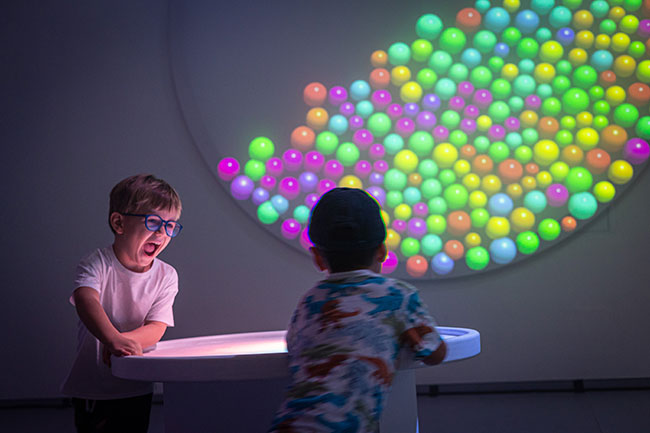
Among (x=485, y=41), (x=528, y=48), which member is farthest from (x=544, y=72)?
(x=485, y=41)

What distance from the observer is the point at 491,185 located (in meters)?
1.93

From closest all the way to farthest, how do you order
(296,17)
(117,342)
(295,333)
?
1. (295,333)
2. (117,342)
3. (296,17)

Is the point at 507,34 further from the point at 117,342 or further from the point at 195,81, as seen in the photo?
the point at 117,342

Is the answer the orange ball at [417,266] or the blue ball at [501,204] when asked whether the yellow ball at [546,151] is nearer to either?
the blue ball at [501,204]

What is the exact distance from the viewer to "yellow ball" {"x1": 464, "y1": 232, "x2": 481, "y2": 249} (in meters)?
1.94

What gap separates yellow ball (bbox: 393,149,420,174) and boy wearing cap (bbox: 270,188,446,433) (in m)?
1.15

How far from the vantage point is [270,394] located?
832 millimetres

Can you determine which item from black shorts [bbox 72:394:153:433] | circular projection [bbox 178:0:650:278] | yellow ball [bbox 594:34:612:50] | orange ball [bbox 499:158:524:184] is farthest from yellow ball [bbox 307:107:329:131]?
black shorts [bbox 72:394:153:433]

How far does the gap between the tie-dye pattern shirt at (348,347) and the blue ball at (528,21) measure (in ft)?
4.99

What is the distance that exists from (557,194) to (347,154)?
0.72 metres

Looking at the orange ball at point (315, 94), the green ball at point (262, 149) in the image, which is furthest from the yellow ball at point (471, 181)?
the green ball at point (262, 149)

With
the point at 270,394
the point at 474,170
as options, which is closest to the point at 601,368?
the point at 474,170

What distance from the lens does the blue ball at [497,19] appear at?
77.5 inches

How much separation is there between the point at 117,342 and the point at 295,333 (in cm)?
31
